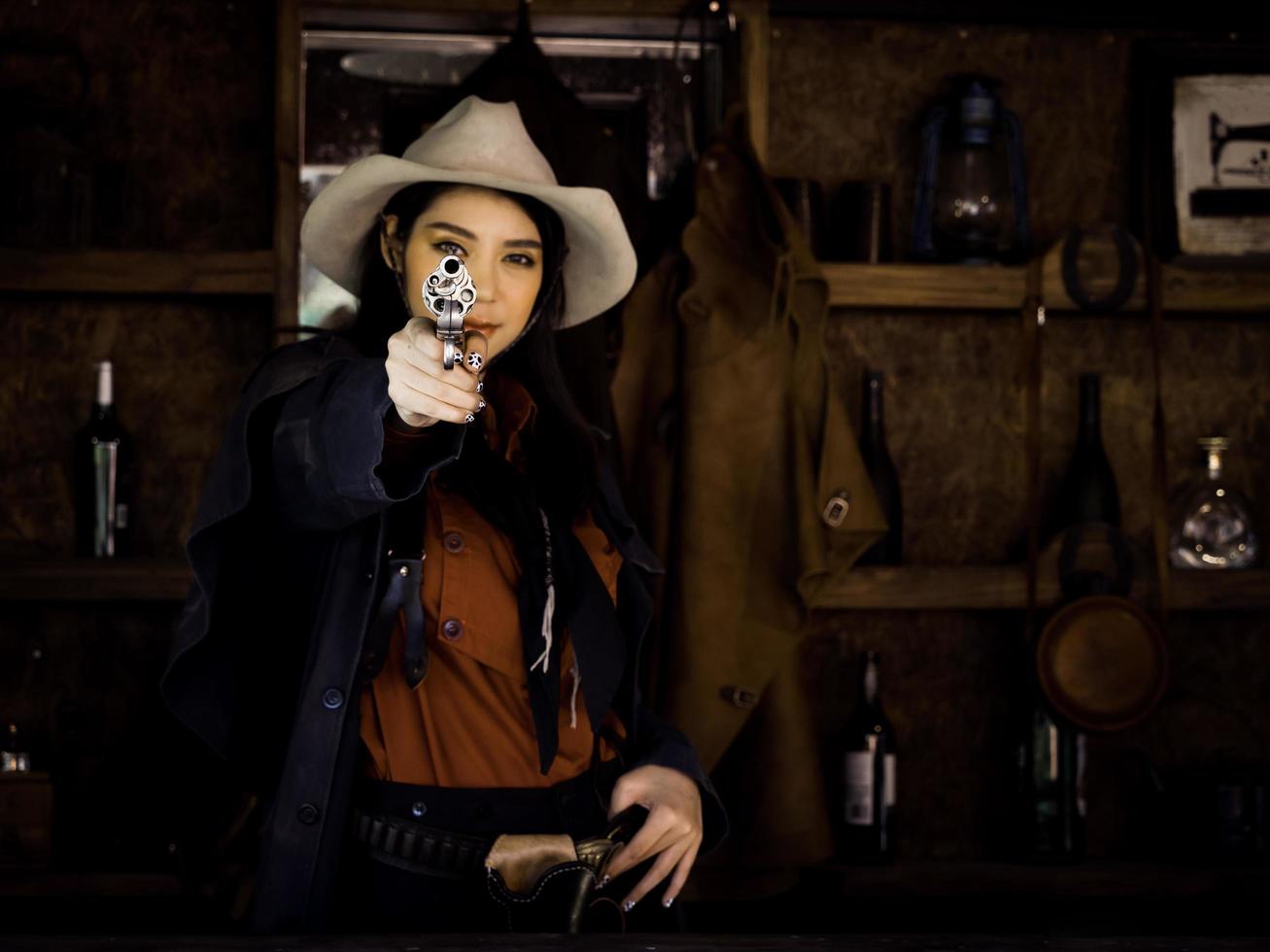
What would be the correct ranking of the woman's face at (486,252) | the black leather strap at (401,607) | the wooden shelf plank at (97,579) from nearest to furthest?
the black leather strap at (401,607) → the woman's face at (486,252) → the wooden shelf plank at (97,579)

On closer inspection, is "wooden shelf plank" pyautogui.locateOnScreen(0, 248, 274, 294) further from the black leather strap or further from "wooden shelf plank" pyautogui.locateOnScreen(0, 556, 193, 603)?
the black leather strap

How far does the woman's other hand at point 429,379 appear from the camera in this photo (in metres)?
1.38

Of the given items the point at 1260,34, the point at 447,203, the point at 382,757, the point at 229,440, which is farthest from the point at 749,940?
the point at 1260,34

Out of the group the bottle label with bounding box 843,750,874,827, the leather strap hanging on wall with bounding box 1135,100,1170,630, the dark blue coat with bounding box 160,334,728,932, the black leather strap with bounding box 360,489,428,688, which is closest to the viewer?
the dark blue coat with bounding box 160,334,728,932

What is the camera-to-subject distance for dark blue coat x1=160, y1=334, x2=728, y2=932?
5.08ft

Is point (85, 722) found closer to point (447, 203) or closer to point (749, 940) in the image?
point (447, 203)

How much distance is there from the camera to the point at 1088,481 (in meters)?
2.84

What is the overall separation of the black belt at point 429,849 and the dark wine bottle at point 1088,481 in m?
1.57

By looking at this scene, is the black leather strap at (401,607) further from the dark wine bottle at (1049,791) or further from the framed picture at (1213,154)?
the framed picture at (1213,154)

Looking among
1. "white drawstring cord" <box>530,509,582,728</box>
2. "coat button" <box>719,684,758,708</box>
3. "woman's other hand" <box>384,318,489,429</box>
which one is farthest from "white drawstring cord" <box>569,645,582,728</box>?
"coat button" <box>719,684,758,708</box>

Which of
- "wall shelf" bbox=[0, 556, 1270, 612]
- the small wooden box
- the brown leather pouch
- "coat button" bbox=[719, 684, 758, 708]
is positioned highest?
"wall shelf" bbox=[0, 556, 1270, 612]

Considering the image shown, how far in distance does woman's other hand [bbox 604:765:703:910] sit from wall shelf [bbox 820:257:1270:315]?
1.16 metres

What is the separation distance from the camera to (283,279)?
8.39 ft

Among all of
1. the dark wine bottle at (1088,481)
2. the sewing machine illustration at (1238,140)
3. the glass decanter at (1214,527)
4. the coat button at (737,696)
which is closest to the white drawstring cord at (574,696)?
the coat button at (737,696)
